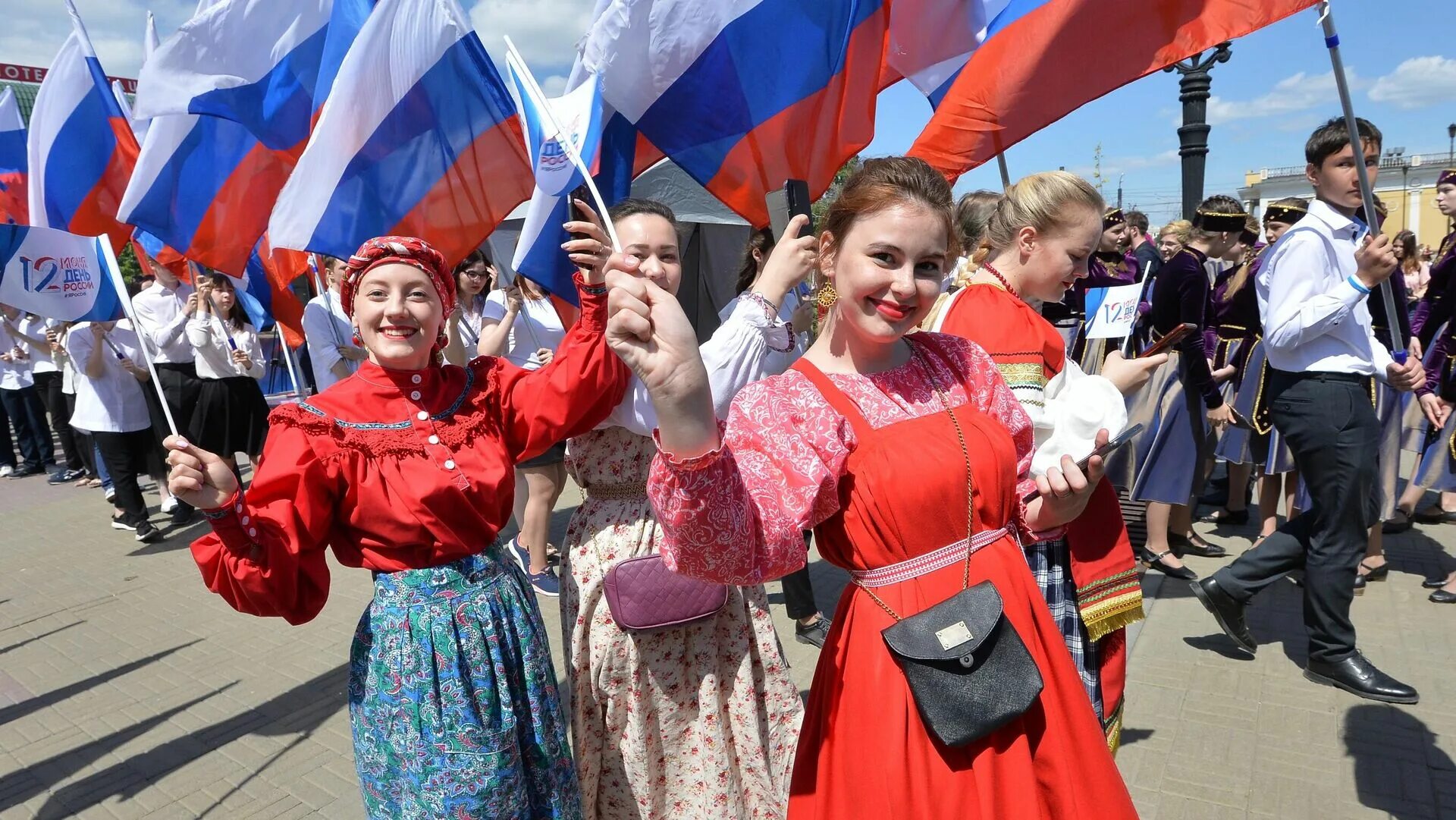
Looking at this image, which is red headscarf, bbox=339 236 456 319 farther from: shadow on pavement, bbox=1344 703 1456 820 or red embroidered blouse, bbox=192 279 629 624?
shadow on pavement, bbox=1344 703 1456 820

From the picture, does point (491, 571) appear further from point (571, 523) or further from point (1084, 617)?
point (1084, 617)

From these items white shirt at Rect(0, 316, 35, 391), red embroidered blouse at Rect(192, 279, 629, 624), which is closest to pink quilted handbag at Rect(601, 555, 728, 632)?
red embroidered blouse at Rect(192, 279, 629, 624)

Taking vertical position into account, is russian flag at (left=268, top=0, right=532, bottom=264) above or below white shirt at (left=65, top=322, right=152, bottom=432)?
above

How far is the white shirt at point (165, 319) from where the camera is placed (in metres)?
7.03

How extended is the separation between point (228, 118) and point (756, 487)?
2.96 meters

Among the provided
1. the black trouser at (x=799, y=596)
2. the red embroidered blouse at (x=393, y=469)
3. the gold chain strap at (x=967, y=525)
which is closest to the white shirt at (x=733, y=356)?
the red embroidered blouse at (x=393, y=469)

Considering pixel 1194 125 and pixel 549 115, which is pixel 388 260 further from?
pixel 1194 125

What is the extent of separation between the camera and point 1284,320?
3734 mm

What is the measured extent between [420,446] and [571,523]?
27.4 inches

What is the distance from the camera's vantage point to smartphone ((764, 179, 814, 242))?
2193 millimetres

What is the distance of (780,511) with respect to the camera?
1.51 metres

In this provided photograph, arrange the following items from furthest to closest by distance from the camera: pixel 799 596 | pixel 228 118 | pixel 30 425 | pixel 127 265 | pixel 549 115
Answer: pixel 127 265 < pixel 30 425 < pixel 799 596 < pixel 228 118 < pixel 549 115

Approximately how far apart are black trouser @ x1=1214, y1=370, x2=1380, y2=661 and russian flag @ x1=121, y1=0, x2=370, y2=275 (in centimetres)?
423

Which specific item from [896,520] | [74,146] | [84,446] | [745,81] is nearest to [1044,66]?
[745,81]
